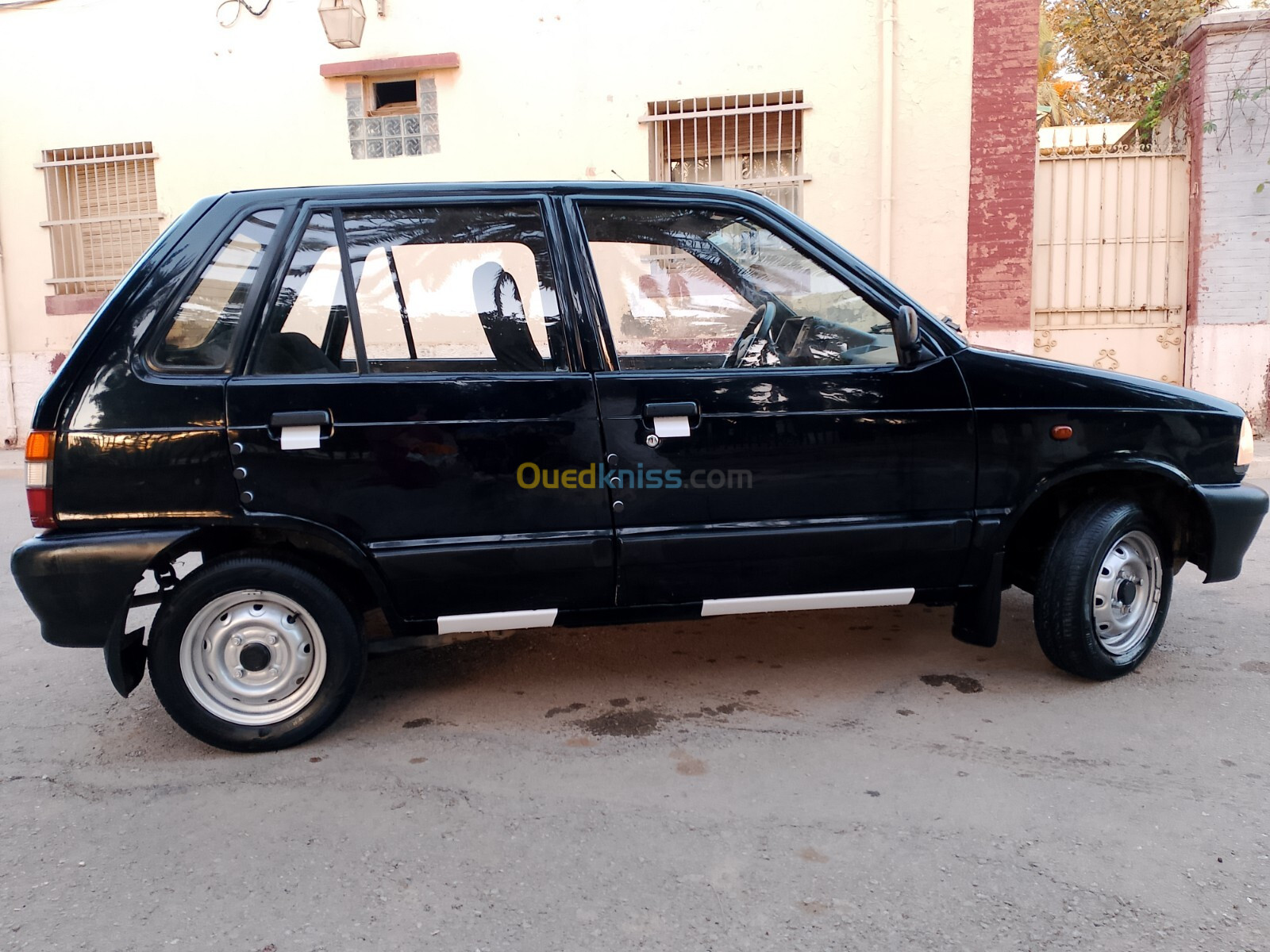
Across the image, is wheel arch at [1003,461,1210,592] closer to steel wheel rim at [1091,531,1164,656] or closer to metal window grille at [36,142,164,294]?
steel wheel rim at [1091,531,1164,656]

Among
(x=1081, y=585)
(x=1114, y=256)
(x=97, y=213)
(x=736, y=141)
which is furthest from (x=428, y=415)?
(x=97, y=213)

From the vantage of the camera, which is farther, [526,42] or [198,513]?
[526,42]

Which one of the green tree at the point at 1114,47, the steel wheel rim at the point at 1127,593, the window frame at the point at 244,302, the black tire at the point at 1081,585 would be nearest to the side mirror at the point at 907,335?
the black tire at the point at 1081,585

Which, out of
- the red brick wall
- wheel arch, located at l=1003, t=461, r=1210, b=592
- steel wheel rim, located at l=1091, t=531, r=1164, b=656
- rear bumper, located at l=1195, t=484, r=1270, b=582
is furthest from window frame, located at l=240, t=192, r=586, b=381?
the red brick wall

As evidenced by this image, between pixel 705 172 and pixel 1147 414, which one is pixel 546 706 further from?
pixel 705 172

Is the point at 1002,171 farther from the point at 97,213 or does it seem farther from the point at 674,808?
the point at 97,213

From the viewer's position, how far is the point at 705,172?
1092cm

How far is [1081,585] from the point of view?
3531 mm

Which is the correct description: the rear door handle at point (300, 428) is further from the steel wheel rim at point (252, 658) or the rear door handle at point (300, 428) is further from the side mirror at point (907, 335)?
the side mirror at point (907, 335)

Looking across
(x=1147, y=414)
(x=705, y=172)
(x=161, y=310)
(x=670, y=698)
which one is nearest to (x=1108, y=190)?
(x=705, y=172)

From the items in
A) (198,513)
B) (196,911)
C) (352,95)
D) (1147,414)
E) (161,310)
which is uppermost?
(352,95)

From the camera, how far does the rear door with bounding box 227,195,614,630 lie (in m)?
3.10

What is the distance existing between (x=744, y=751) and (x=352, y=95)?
1017cm

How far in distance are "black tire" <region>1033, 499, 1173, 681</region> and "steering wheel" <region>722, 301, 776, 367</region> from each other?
4.33ft
